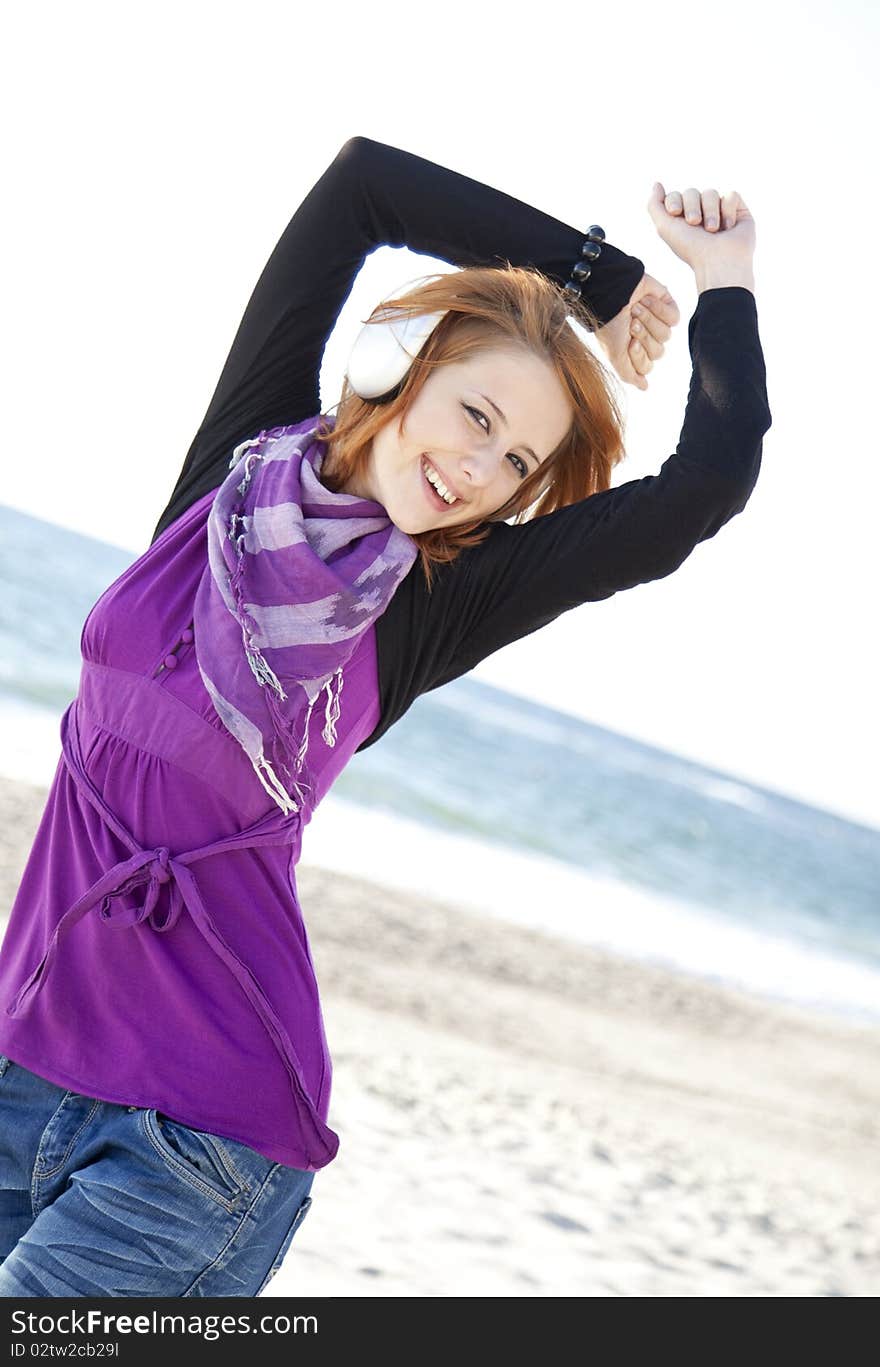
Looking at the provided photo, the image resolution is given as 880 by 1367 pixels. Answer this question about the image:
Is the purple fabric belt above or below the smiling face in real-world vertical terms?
below

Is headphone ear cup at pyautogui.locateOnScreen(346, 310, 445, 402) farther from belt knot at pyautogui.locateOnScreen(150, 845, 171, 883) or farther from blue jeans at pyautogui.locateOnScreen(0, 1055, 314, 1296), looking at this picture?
blue jeans at pyautogui.locateOnScreen(0, 1055, 314, 1296)

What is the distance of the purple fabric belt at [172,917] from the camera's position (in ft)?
5.59

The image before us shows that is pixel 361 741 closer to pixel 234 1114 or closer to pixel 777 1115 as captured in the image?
pixel 234 1114

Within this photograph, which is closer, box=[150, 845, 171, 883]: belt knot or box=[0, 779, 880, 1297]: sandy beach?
box=[150, 845, 171, 883]: belt knot

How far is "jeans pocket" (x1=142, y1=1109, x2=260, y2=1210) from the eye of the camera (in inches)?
64.2

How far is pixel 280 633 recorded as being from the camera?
6.01ft

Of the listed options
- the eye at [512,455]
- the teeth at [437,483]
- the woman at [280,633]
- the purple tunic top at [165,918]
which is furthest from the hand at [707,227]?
the purple tunic top at [165,918]

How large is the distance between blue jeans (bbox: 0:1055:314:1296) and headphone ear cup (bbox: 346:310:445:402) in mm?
1024

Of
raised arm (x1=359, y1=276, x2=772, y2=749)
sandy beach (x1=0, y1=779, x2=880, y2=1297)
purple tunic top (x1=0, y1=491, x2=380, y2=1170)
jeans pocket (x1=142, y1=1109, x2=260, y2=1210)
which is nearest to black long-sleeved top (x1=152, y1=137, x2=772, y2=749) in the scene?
raised arm (x1=359, y1=276, x2=772, y2=749)

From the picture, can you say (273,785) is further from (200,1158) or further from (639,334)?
(639,334)

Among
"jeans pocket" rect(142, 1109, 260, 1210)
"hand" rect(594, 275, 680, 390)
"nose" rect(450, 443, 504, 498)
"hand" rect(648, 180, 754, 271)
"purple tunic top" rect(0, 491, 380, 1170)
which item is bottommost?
"jeans pocket" rect(142, 1109, 260, 1210)

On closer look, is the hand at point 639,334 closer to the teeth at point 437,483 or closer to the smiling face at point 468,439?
the smiling face at point 468,439

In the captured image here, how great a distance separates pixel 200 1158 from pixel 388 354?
111 cm

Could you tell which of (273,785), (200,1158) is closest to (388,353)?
(273,785)
